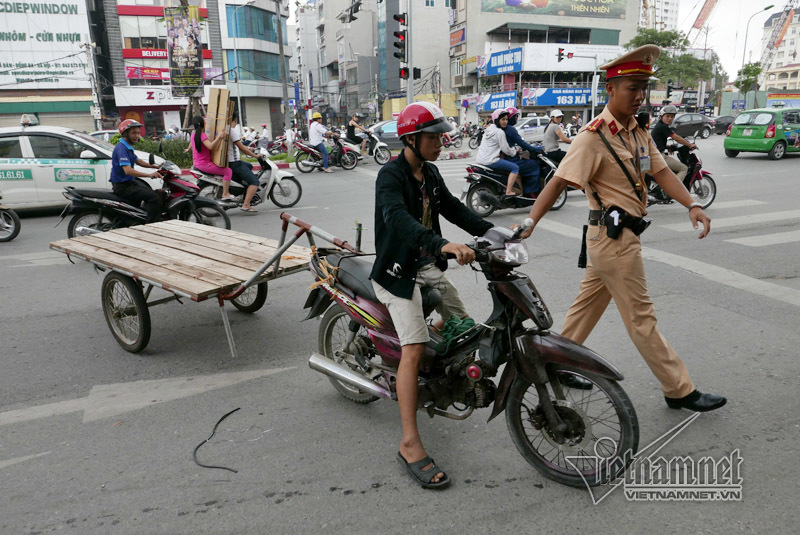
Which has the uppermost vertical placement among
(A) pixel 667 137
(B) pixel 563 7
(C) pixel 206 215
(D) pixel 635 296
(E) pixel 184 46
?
(B) pixel 563 7

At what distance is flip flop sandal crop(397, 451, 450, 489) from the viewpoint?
2.67 meters

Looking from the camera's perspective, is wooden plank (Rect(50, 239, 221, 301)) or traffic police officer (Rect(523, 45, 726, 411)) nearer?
traffic police officer (Rect(523, 45, 726, 411))

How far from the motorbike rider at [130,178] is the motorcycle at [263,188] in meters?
1.57

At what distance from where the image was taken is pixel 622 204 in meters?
3.09

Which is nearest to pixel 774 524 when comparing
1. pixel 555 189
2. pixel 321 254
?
pixel 555 189

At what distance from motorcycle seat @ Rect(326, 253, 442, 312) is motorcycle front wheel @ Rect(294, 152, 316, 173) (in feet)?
46.4

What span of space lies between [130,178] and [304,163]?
32.0 feet

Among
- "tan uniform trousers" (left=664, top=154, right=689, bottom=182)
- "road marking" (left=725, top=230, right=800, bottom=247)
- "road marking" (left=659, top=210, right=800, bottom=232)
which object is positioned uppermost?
"tan uniform trousers" (left=664, top=154, right=689, bottom=182)

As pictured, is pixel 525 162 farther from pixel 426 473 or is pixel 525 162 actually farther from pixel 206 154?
pixel 426 473

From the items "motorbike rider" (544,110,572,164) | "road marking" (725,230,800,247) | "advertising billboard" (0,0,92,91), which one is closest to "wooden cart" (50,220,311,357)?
"road marking" (725,230,800,247)

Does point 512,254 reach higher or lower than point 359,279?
higher

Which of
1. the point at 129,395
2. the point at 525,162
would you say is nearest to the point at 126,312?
the point at 129,395

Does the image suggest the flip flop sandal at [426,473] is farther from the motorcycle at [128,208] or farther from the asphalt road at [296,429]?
the motorcycle at [128,208]

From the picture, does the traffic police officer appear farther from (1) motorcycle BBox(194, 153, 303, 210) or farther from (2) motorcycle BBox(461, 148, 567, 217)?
(1) motorcycle BBox(194, 153, 303, 210)
